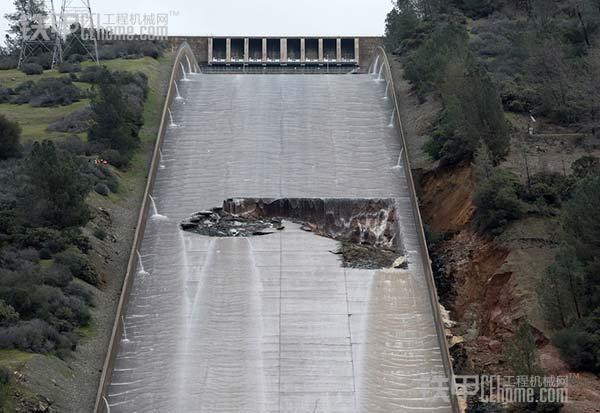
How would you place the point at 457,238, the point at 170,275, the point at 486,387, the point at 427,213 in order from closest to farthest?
the point at 486,387 → the point at 170,275 → the point at 457,238 → the point at 427,213

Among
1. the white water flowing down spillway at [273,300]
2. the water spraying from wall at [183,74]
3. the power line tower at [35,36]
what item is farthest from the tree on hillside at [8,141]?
the power line tower at [35,36]

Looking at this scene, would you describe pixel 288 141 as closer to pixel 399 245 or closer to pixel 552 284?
pixel 399 245

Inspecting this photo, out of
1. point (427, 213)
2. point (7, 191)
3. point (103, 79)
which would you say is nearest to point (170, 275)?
point (7, 191)

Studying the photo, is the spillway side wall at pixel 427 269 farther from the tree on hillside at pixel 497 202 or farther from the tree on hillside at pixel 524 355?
the tree on hillside at pixel 524 355

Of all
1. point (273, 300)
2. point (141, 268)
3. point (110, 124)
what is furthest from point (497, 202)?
point (110, 124)

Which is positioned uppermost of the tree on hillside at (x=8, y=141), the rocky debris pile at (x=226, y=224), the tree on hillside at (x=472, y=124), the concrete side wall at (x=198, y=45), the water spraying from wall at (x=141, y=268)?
the tree on hillside at (x=472, y=124)


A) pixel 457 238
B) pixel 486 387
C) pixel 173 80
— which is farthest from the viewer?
pixel 173 80
